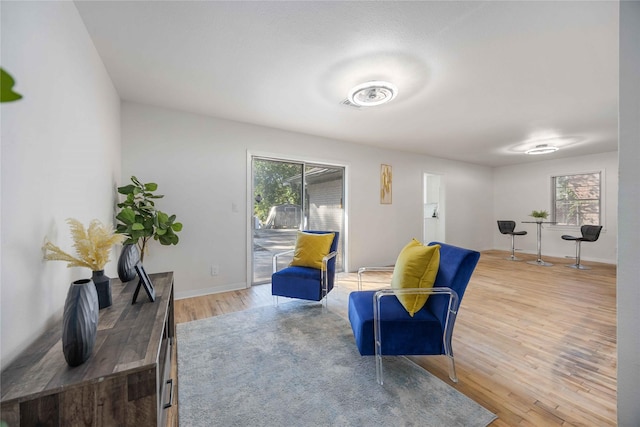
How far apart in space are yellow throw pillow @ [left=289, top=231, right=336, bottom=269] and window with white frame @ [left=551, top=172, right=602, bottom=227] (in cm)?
675

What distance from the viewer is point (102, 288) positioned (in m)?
1.33

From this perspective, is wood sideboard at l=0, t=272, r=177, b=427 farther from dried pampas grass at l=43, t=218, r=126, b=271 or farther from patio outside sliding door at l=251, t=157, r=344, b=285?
patio outside sliding door at l=251, t=157, r=344, b=285

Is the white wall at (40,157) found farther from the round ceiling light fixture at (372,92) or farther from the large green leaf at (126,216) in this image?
the round ceiling light fixture at (372,92)

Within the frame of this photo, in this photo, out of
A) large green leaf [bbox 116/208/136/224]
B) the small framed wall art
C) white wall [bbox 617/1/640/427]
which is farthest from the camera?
the small framed wall art

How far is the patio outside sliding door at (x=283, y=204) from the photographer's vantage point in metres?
3.89

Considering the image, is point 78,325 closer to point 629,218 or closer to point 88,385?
point 88,385

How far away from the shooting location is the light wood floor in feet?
4.98

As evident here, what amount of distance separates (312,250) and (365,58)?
205cm

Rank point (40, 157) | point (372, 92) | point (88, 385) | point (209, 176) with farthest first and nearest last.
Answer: point (209, 176), point (372, 92), point (40, 157), point (88, 385)

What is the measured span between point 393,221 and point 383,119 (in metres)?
2.45

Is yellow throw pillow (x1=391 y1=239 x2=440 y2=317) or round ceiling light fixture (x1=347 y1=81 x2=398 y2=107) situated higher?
round ceiling light fixture (x1=347 y1=81 x2=398 y2=107)

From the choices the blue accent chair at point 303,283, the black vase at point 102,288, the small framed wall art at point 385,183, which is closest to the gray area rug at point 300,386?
the blue accent chair at point 303,283

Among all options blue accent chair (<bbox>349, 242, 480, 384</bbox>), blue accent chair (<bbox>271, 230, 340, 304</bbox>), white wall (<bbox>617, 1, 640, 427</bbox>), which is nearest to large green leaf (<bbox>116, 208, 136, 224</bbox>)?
blue accent chair (<bbox>271, 230, 340, 304</bbox>)

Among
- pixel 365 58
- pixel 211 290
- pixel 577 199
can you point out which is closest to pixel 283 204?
pixel 211 290
